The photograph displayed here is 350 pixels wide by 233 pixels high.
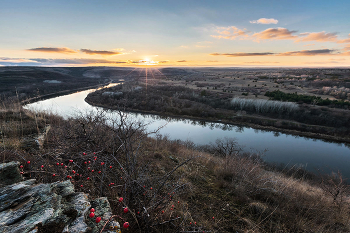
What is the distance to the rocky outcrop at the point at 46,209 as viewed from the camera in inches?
64.1

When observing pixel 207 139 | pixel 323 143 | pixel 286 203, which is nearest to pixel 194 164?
pixel 286 203

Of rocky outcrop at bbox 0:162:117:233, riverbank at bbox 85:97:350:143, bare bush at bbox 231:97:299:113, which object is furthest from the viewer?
bare bush at bbox 231:97:299:113

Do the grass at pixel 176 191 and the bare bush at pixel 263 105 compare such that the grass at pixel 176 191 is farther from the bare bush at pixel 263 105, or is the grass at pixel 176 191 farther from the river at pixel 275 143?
the bare bush at pixel 263 105

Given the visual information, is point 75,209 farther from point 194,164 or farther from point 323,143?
point 323,143

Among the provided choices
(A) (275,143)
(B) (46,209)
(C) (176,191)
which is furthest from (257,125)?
(B) (46,209)

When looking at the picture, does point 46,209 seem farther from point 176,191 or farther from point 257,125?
point 257,125

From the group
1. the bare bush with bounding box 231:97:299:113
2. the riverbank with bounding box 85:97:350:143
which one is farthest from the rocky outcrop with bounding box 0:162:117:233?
the bare bush with bounding box 231:97:299:113

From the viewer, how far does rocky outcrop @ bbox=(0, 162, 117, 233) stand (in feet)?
5.34

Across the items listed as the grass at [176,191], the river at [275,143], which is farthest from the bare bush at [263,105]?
the grass at [176,191]

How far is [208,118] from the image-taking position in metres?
26.4

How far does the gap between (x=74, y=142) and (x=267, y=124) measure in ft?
79.1

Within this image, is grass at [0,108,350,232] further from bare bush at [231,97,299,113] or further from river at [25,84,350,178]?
bare bush at [231,97,299,113]

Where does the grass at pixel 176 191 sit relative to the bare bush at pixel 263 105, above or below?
above

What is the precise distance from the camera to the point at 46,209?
1.79 m
